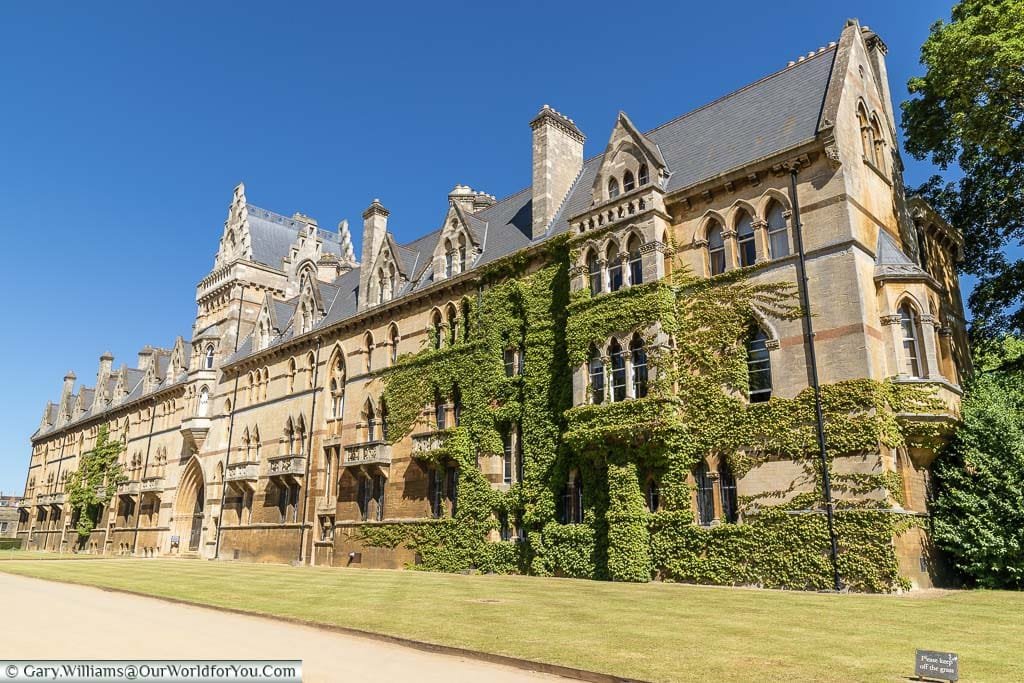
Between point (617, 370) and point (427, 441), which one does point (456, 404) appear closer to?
point (427, 441)

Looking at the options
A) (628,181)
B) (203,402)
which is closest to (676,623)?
(628,181)

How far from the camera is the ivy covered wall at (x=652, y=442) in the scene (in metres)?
19.4

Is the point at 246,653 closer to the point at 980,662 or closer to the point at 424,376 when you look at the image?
the point at 980,662

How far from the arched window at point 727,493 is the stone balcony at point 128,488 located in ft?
164

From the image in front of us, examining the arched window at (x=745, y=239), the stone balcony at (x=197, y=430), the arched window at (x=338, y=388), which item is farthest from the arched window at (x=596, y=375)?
the stone balcony at (x=197, y=430)

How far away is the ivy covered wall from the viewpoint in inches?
764

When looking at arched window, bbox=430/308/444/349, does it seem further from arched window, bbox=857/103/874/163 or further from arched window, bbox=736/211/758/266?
arched window, bbox=857/103/874/163

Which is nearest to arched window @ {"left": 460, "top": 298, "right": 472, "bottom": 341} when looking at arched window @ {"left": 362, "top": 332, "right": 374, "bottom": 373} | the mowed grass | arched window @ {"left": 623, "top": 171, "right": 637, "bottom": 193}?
arched window @ {"left": 362, "top": 332, "right": 374, "bottom": 373}

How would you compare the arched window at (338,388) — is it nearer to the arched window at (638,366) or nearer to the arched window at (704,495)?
the arched window at (638,366)

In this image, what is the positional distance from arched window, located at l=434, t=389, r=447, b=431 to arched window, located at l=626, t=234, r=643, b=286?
37.0 ft

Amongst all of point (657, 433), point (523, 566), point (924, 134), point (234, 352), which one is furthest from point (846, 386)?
point (234, 352)

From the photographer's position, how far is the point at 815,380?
2034 cm

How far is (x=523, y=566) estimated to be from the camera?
2631cm

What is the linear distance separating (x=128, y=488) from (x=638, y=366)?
49304 mm
